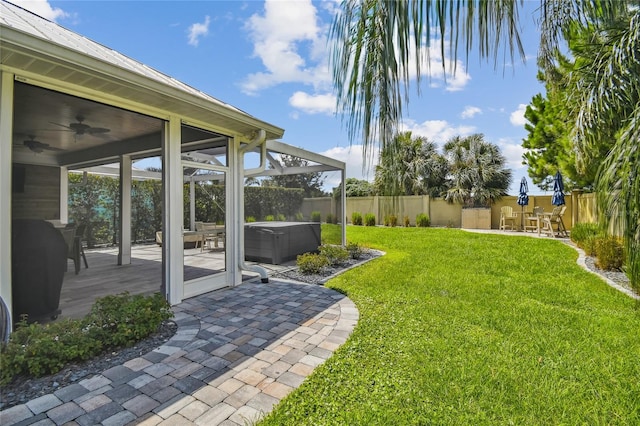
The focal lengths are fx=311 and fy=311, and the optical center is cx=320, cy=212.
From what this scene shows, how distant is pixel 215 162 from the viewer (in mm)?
5438

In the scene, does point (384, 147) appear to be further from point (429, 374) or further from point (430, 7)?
point (429, 374)

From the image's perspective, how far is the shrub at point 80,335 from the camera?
2551mm

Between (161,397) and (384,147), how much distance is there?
100 inches

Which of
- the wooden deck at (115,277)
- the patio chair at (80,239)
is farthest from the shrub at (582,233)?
the patio chair at (80,239)

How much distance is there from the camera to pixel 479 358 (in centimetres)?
292

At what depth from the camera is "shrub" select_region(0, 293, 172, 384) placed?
2551 mm

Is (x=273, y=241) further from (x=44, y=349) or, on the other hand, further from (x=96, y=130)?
(x=44, y=349)

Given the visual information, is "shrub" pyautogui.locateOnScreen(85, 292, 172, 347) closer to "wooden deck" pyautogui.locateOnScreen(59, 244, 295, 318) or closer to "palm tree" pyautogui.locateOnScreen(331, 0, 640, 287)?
"wooden deck" pyautogui.locateOnScreen(59, 244, 295, 318)

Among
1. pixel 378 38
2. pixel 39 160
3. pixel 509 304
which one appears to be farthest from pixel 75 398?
pixel 39 160

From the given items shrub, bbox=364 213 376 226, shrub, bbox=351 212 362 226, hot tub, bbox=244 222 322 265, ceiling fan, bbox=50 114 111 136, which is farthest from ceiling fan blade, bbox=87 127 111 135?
shrub, bbox=351 212 362 226

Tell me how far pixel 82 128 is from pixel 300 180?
5067 millimetres

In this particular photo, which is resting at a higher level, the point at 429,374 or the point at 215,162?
the point at 215,162

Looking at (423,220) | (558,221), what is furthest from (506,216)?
(423,220)

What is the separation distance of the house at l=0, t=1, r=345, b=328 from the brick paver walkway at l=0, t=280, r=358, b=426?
4.02 ft
